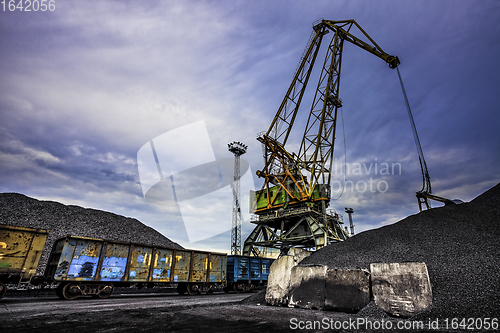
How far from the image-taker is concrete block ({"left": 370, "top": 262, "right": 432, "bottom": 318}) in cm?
489

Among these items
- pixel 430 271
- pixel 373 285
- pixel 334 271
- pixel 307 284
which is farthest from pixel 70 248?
pixel 430 271

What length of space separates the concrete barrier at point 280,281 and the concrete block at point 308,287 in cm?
22

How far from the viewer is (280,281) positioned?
7.36 m

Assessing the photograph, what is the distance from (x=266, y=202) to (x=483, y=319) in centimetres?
2285

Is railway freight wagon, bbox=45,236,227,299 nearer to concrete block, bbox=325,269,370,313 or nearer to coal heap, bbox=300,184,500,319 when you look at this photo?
coal heap, bbox=300,184,500,319

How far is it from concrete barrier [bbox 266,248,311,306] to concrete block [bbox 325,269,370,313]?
4.49 ft

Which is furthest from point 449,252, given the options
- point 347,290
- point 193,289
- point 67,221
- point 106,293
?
point 67,221

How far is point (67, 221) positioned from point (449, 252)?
96.9ft

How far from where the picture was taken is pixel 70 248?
9547mm

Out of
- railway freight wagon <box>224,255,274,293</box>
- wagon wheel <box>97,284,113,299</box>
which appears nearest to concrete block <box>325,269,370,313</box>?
wagon wheel <box>97,284,113,299</box>

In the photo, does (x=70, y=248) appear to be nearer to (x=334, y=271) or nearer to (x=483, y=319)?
(x=334, y=271)

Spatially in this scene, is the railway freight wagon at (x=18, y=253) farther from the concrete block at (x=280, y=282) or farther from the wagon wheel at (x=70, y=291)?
the concrete block at (x=280, y=282)

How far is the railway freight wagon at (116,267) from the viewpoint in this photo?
30.8ft

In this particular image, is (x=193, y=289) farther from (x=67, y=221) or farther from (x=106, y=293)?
(x=67, y=221)
